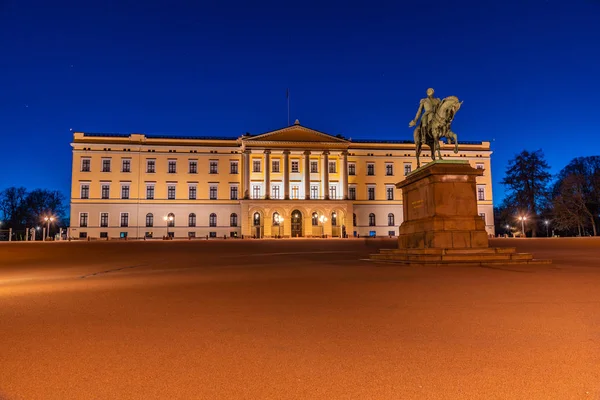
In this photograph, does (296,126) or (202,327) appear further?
(296,126)

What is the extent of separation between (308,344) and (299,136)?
57983 mm

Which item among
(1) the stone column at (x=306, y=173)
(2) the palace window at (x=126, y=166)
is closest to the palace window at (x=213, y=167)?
(2) the palace window at (x=126, y=166)

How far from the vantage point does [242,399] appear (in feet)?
10.6

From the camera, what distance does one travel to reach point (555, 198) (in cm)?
5622

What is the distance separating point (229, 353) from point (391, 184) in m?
63.9

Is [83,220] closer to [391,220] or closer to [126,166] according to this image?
[126,166]

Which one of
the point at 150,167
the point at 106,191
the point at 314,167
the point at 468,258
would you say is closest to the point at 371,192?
the point at 314,167

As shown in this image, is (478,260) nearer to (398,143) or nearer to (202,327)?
(202,327)

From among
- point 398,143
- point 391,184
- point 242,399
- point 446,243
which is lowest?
point 242,399

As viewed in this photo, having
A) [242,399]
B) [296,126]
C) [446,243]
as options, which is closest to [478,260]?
[446,243]

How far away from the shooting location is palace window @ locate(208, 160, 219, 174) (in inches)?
2497

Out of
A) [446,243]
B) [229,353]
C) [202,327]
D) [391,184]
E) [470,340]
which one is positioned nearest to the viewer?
[229,353]

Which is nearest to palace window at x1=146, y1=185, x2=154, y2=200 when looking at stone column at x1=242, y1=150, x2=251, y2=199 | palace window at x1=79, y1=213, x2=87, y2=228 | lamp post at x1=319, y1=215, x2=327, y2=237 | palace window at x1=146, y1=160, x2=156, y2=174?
palace window at x1=146, y1=160, x2=156, y2=174

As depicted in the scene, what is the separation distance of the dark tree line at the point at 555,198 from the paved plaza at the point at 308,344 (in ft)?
175
